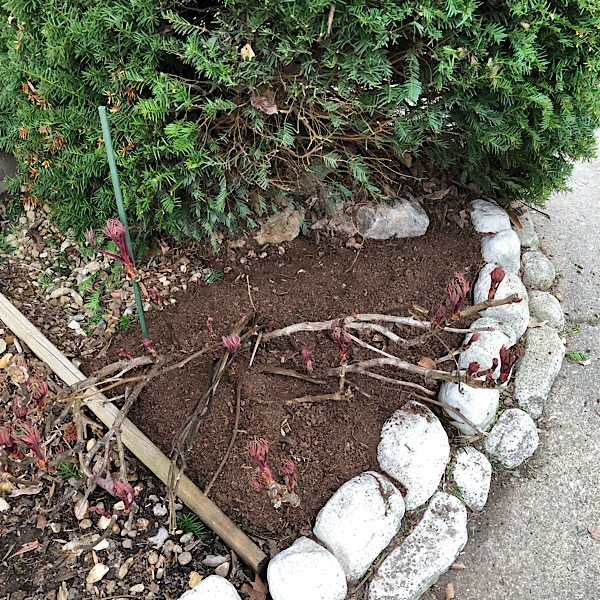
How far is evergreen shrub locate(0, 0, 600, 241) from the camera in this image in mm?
2404

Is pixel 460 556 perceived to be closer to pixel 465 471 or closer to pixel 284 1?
pixel 465 471

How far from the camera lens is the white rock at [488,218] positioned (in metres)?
3.46

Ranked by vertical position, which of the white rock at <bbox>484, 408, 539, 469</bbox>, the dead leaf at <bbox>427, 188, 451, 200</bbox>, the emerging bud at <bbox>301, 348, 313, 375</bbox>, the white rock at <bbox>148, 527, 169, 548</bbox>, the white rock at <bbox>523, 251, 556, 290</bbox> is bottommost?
the white rock at <bbox>484, 408, 539, 469</bbox>

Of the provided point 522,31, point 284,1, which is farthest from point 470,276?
point 284,1

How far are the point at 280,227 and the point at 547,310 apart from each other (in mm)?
1478

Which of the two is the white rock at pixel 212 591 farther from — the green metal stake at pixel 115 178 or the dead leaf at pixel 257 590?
the green metal stake at pixel 115 178

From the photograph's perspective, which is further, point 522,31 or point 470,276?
point 470,276

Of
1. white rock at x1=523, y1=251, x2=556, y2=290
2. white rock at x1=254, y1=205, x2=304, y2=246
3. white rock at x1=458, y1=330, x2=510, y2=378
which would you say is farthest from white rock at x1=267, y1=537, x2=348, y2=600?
white rock at x1=523, y1=251, x2=556, y2=290

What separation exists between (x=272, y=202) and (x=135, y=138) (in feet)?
2.42

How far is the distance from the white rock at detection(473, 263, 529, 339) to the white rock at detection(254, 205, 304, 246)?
0.98 meters

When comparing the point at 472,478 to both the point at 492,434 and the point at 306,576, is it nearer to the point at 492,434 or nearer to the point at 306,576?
the point at 492,434

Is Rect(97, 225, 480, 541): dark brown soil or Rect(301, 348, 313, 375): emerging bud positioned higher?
Rect(301, 348, 313, 375): emerging bud

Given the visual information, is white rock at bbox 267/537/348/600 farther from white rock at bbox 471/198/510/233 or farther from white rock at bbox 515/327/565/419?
white rock at bbox 471/198/510/233

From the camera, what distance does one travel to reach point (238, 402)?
8.28ft
